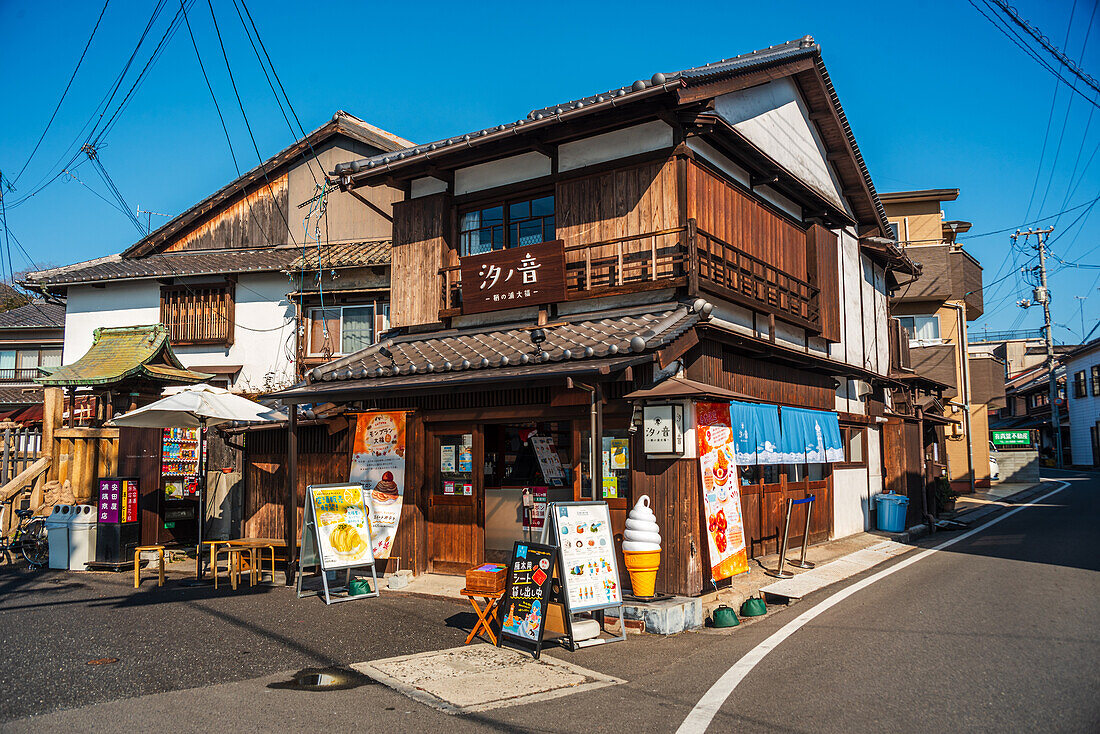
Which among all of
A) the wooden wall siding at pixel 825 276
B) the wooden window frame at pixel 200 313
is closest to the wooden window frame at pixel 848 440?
the wooden wall siding at pixel 825 276

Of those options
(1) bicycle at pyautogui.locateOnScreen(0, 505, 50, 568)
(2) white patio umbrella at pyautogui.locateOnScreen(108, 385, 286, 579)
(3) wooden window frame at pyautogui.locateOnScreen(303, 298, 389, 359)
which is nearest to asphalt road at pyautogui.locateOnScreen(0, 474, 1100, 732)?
(2) white patio umbrella at pyautogui.locateOnScreen(108, 385, 286, 579)

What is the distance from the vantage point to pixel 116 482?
13.7 m

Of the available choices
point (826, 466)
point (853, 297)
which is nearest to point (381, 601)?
point (826, 466)

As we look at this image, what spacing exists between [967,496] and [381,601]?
→ 26.4 metres

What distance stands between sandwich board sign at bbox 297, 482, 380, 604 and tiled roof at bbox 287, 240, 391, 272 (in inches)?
394

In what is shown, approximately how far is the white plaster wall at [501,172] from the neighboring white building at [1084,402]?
46.9m

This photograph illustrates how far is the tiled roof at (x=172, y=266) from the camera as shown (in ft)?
71.4

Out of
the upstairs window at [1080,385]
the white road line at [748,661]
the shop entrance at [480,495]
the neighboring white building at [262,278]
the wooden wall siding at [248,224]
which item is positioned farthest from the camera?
the upstairs window at [1080,385]

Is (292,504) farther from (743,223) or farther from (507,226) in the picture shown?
(743,223)

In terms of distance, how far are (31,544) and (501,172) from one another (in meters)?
11.5

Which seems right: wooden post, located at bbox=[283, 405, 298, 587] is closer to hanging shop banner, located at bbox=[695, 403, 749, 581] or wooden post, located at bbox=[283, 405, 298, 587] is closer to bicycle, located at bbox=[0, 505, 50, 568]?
bicycle, located at bbox=[0, 505, 50, 568]

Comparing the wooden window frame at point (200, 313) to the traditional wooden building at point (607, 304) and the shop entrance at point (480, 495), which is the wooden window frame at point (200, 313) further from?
the shop entrance at point (480, 495)

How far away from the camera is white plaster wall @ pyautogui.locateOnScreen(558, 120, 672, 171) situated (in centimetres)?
1123

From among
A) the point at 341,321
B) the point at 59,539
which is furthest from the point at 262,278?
the point at 59,539
